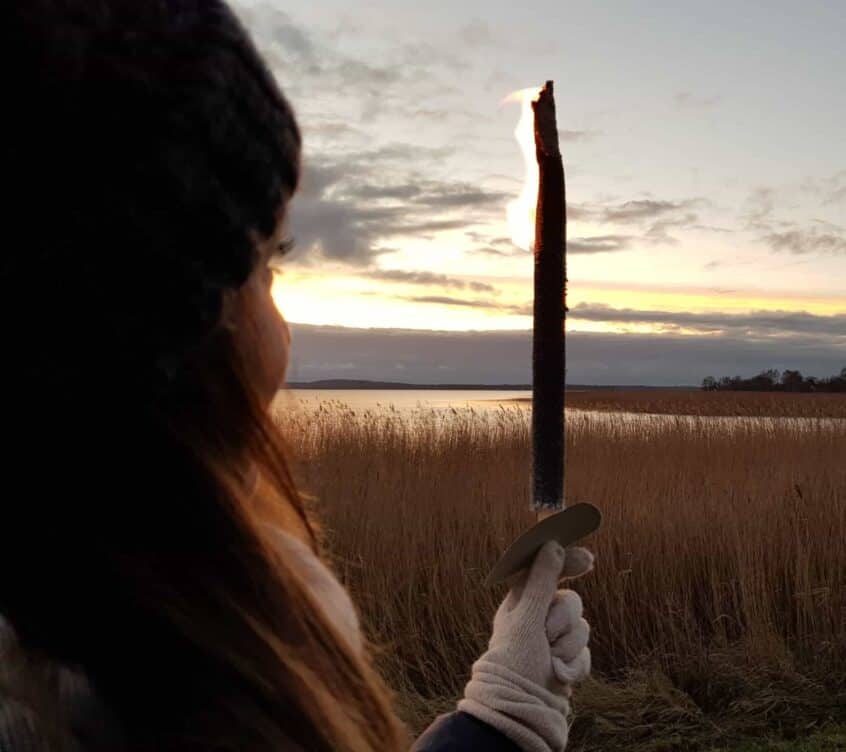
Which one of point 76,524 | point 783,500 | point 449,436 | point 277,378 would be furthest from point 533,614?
point 449,436

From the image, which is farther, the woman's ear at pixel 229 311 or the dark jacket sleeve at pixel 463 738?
the dark jacket sleeve at pixel 463 738

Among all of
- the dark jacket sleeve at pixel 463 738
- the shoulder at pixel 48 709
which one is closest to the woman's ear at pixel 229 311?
the shoulder at pixel 48 709

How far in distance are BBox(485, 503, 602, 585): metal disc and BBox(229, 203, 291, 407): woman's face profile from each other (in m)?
0.64

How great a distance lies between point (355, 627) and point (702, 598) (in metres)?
Answer: 4.92

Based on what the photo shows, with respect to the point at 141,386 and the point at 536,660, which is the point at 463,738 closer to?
the point at 536,660

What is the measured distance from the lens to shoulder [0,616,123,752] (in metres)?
0.85

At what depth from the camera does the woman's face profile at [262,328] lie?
0.98m

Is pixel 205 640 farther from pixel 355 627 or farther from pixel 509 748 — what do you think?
pixel 509 748

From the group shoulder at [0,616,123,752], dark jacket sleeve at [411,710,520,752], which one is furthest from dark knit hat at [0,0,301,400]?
dark jacket sleeve at [411,710,520,752]

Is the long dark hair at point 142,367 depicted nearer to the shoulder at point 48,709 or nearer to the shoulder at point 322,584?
the shoulder at point 48,709

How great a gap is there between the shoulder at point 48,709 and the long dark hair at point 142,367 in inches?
0.7

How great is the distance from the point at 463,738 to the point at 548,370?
2.11 feet

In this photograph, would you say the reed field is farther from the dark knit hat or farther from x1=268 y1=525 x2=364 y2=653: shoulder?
the dark knit hat

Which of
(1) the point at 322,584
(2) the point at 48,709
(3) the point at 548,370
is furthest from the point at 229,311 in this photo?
(3) the point at 548,370
